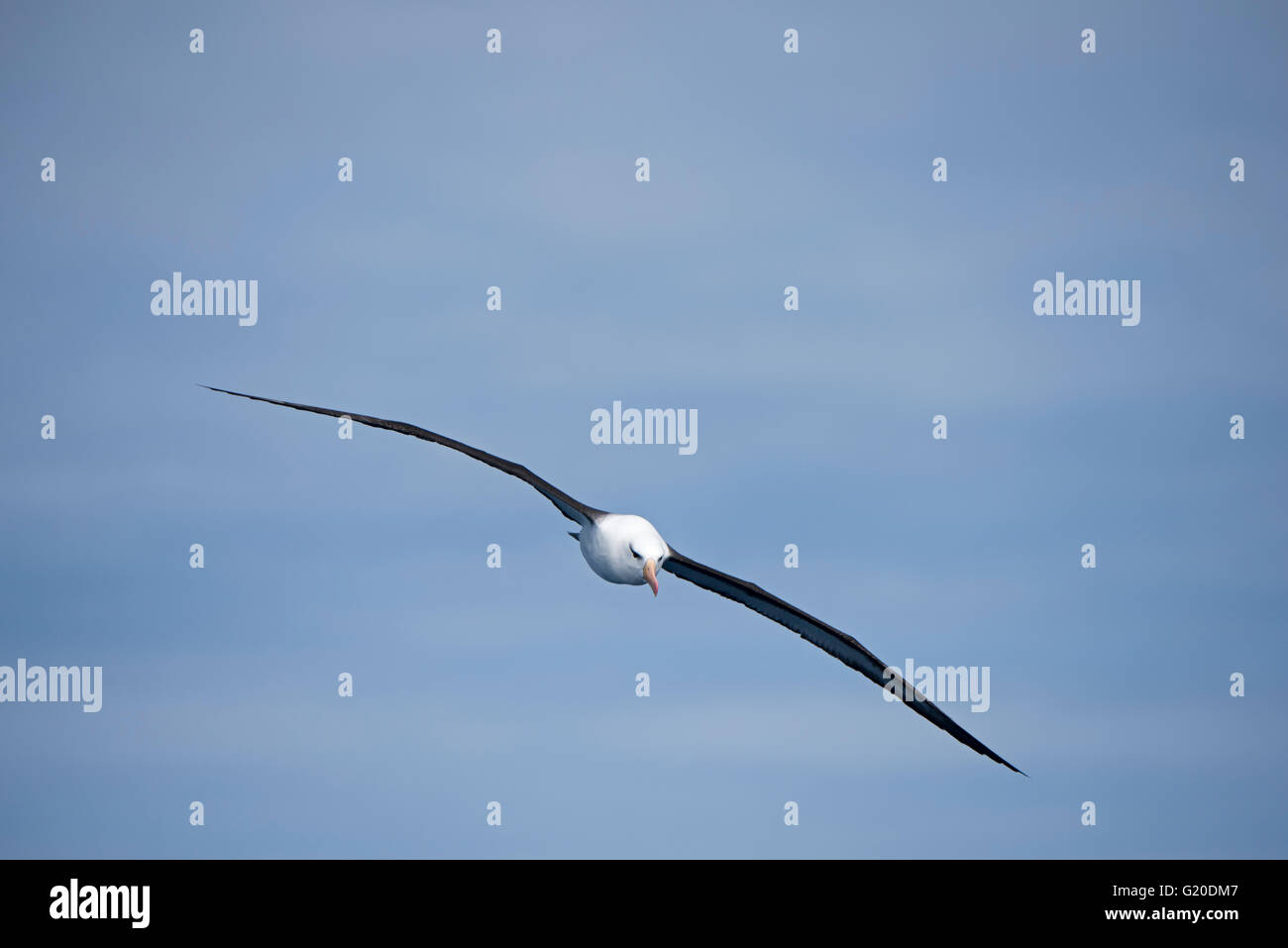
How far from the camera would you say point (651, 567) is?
23.7 metres

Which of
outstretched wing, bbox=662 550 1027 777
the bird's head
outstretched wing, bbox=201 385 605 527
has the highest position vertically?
outstretched wing, bbox=201 385 605 527

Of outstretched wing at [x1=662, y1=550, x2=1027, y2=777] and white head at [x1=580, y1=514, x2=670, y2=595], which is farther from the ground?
white head at [x1=580, y1=514, x2=670, y2=595]

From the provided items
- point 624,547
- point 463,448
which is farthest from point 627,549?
point 463,448

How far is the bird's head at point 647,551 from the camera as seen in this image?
77.8ft

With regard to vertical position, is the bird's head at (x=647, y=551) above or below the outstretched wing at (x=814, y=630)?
above

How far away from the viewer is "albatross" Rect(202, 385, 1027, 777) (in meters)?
23.7

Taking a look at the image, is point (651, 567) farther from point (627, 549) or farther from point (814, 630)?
point (814, 630)

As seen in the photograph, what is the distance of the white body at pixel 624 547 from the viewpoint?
23797 mm

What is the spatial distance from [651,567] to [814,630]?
2.70 meters

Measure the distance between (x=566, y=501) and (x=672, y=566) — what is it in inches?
65.2

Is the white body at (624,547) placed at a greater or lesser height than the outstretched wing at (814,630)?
greater

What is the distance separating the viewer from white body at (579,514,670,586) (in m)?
23.8

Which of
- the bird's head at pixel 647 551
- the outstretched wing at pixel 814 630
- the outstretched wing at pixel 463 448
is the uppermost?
the outstretched wing at pixel 463 448
